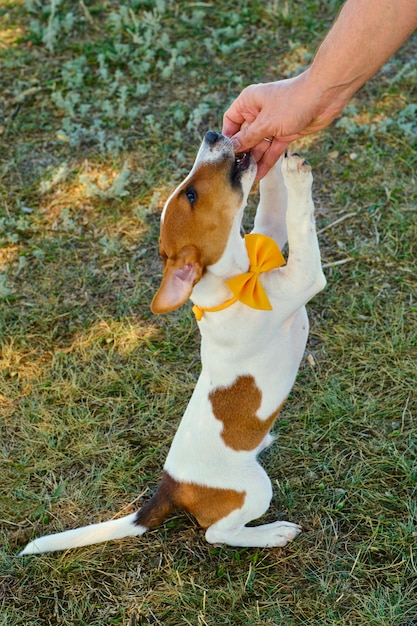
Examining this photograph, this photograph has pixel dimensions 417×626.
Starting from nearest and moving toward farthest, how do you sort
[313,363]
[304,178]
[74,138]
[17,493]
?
[304,178] → [17,493] → [313,363] → [74,138]

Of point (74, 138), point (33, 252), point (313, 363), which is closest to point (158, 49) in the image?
point (74, 138)

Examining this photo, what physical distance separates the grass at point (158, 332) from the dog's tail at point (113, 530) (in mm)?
304

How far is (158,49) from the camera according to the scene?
25.0 feet

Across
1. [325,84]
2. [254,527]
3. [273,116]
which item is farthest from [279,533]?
[325,84]

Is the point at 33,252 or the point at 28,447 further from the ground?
the point at 33,252

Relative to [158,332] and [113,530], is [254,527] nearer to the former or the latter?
[113,530]

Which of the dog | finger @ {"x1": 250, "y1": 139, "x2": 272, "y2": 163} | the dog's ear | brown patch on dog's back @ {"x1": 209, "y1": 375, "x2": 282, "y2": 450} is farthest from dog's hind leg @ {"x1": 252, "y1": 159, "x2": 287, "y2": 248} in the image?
brown patch on dog's back @ {"x1": 209, "y1": 375, "x2": 282, "y2": 450}

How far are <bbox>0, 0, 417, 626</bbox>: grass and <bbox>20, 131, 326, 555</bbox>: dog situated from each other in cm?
32

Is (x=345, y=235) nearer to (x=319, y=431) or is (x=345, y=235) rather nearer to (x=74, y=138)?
(x=319, y=431)

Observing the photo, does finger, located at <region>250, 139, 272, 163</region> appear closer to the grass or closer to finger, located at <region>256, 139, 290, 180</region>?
finger, located at <region>256, 139, 290, 180</region>

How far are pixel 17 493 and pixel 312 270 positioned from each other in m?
2.34

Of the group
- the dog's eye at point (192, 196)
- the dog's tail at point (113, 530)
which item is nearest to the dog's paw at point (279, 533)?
the dog's tail at point (113, 530)

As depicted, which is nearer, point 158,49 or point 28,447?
point 28,447

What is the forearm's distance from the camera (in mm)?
3416
